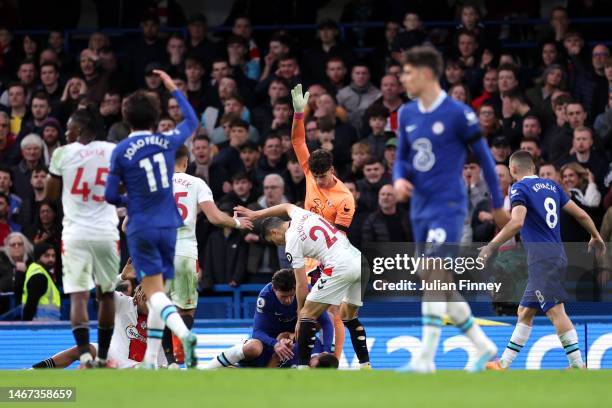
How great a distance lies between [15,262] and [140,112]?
267 inches

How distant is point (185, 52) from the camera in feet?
67.7

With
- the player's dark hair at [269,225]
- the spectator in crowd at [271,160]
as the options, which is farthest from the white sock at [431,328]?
the spectator in crowd at [271,160]

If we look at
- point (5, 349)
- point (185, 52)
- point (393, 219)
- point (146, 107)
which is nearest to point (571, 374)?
point (146, 107)

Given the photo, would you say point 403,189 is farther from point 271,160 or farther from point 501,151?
point 271,160

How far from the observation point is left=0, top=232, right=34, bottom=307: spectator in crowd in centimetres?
1681

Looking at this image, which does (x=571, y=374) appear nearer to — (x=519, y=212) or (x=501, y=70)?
(x=519, y=212)

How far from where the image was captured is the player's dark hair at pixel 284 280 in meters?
13.4

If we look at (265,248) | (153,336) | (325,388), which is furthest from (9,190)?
(325,388)

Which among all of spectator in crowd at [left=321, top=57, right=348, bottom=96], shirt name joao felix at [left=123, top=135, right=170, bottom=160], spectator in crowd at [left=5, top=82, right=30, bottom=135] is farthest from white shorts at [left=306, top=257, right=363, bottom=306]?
spectator in crowd at [left=5, top=82, right=30, bottom=135]

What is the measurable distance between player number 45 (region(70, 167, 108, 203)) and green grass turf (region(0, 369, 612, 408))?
1550mm

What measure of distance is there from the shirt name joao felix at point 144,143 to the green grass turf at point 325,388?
1796 mm

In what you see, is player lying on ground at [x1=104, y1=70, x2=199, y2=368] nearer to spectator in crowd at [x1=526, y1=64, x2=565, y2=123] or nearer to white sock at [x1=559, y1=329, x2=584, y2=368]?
white sock at [x1=559, y1=329, x2=584, y2=368]

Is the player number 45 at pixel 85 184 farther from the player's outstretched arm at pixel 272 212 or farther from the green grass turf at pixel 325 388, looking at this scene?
the player's outstretched arm at pixel 272 212

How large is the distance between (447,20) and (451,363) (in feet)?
26.7
